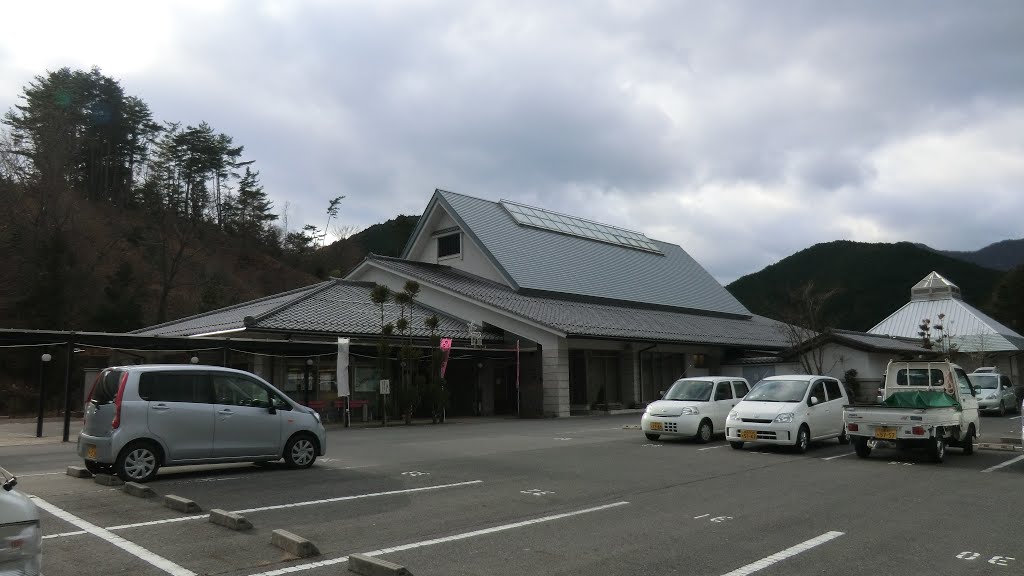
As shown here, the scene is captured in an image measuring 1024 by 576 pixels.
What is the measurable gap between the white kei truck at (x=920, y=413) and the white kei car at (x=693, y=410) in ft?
11.5

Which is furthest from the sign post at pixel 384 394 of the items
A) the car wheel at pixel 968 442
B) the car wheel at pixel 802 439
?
the car wheel at pixel 968 442

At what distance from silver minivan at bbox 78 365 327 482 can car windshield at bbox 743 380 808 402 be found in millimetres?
9590

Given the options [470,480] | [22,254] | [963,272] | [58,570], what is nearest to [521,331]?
[470,480]

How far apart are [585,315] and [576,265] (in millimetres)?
5919

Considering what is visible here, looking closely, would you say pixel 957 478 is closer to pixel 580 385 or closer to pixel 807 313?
pixel 580 385

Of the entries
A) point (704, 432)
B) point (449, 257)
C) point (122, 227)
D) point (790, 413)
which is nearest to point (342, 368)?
point (704, 432)

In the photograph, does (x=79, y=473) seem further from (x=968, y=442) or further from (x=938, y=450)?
(x=968, y=442)

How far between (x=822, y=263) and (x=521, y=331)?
51936mm

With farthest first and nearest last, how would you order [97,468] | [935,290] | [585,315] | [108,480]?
1. [935,290]
2. [585,315]
3. [97,468]
4. [108,480]

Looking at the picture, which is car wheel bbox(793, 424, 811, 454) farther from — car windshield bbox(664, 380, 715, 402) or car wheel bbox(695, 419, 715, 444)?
car windshield bbox(664, 380, 715, 402)

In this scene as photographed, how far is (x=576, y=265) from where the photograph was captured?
3600cm

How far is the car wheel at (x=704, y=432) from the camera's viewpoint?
1612 centimetres

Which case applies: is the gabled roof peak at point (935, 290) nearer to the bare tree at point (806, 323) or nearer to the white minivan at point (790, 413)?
the bare tree at point (806, 323)

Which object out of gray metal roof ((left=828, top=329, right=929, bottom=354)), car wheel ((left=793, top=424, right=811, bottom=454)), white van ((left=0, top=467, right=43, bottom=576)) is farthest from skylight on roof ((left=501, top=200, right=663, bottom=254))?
white van ((left=0, top=467, right=43, bottom=576))
